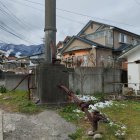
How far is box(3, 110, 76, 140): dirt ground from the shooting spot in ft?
20.4

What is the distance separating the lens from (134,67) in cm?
1855

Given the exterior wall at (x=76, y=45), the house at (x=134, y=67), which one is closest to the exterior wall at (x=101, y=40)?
the exterior wall at (x=76, y=45)

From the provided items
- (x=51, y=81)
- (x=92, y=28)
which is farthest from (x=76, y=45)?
(x=51, y=81)

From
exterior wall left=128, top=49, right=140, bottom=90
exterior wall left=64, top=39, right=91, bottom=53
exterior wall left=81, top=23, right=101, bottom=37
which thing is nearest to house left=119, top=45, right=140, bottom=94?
exterior wall left=128, top=49, right=140, bottom=90

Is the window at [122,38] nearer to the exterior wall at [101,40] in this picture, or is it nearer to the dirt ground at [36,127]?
the exterior wall at [101,40]

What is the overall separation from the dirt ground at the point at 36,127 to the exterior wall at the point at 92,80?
796 cm

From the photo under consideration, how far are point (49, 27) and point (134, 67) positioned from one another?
974cm

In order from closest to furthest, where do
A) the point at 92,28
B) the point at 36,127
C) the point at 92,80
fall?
the point at 36,127, the point at 92,80, the point at 92,28

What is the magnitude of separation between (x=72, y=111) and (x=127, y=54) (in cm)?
1131

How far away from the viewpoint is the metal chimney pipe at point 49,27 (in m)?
10.6

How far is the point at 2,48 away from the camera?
25688mm

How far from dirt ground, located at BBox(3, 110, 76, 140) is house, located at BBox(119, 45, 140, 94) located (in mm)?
10895

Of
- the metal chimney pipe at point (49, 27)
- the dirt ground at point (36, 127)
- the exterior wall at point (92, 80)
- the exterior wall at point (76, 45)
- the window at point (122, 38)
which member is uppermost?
the window at point (122, 38)

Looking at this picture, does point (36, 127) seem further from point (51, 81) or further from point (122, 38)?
point (122, 38)
